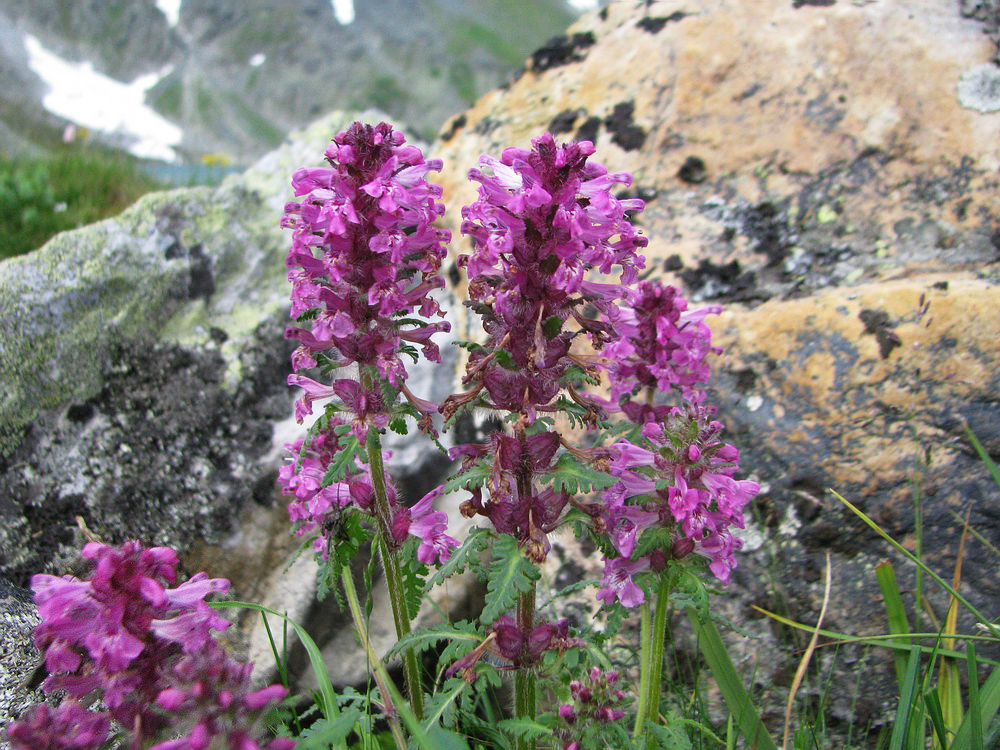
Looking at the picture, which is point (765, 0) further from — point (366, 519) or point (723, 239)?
point (366, 519)

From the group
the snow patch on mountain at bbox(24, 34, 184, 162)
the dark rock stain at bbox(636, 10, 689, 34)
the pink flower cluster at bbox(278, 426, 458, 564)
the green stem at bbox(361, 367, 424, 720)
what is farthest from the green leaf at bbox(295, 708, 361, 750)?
the snow patch on mountain at bbox(24, 34, 184, 162)

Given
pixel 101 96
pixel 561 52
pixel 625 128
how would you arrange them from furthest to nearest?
pixel 101 96
pixel 561 52
pixel 625 128

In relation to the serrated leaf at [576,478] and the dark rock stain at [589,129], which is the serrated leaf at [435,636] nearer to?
the serrated leaf at [576,478]

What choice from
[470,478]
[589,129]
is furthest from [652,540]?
[589,129]

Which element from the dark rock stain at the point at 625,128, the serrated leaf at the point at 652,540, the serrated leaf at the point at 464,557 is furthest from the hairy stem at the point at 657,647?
the dark rock stain at the point at 625,128

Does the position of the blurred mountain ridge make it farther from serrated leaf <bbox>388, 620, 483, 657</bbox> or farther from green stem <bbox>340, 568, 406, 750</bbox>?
serrated leaf <bbox>388, 620, 483, 657</bbox>

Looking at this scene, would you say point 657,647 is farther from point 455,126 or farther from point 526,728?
point 455,126
